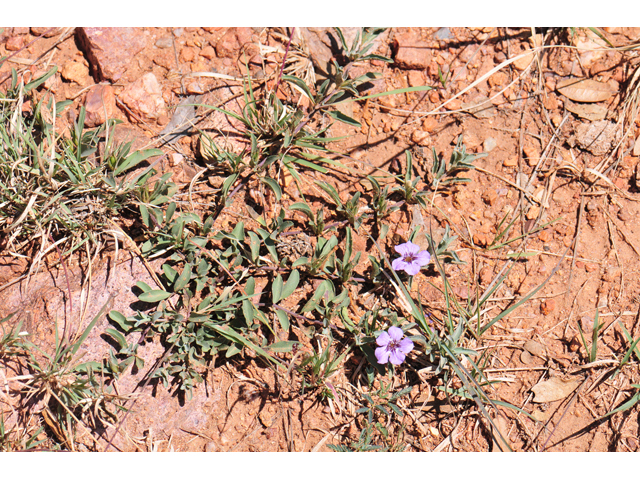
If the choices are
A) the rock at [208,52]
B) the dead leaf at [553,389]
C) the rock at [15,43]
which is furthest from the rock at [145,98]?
the dead leaf at [553,389]

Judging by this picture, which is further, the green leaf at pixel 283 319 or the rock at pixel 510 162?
the rock at pixel 510 162

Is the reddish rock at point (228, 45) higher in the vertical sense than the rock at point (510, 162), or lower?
higher

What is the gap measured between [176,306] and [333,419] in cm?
121

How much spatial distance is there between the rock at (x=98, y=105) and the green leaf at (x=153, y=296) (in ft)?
4.05

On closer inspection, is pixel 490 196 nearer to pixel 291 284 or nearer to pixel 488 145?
pixel 488 145

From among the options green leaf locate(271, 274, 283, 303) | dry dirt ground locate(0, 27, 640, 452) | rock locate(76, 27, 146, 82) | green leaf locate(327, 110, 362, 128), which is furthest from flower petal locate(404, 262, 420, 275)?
rock locate(76, 27, 146, 82)

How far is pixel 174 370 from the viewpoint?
3.08m

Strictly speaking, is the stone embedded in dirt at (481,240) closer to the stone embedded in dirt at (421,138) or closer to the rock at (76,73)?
the stone embedded in dirt at (421,138)

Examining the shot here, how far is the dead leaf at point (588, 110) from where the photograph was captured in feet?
11.8

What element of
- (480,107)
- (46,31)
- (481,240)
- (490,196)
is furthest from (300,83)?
(46,31)

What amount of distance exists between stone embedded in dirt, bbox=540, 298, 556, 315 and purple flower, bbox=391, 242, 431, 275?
84cm

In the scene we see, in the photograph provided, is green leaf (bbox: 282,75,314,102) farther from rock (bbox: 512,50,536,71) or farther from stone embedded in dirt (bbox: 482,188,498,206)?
rock (bbox: 512,50,536,71)
